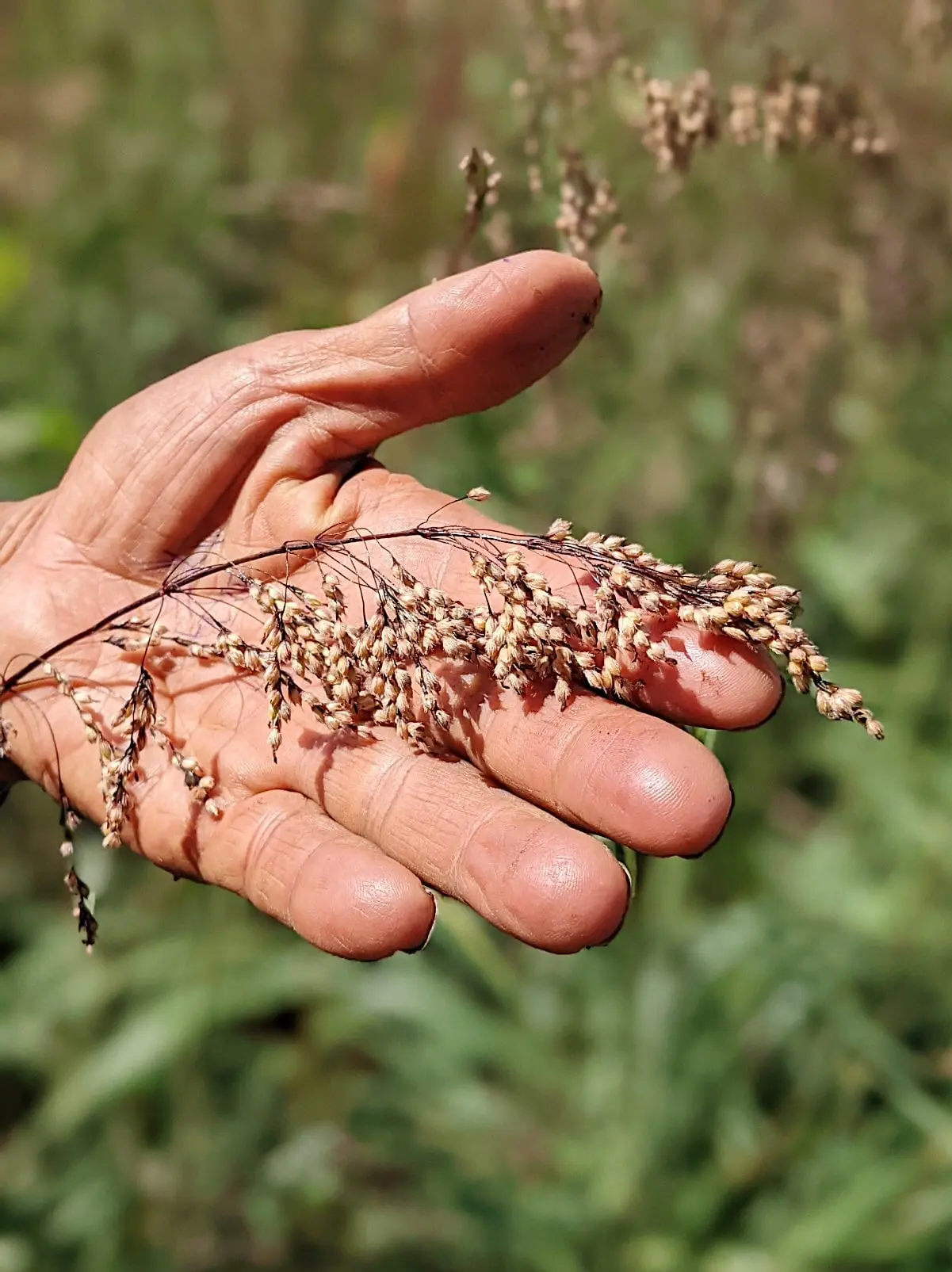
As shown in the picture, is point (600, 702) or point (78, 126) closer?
point (600, 702)

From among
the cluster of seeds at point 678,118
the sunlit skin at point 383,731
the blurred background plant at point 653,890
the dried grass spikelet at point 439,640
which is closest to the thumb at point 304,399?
the sunlit skin at point 383,731

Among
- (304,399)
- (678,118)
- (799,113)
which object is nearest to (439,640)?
(304,399)

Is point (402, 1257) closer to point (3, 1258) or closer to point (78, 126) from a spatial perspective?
point (3, 1258)

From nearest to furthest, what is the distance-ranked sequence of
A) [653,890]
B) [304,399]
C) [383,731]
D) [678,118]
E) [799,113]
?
[383,731] < [304,399] < [678,118] < [799,113] < [653,890]

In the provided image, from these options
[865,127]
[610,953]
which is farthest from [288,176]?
[610,953]

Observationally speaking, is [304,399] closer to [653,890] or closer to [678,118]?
[678,118]

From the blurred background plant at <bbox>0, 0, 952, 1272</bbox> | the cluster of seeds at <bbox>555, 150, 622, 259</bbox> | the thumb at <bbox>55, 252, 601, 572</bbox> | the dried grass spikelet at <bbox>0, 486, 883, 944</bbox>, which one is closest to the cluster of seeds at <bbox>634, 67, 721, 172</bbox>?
the blurred background plant at <bbox>0, 0, 952, 1272</bbox>
